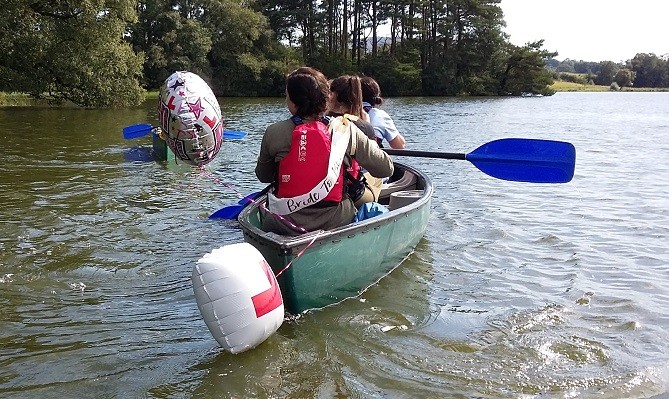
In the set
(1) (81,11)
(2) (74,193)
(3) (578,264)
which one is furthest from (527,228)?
(1) (81,11)

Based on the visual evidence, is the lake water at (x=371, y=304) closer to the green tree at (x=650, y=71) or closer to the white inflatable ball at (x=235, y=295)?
the white inflatable ball at (x=235, y=295)

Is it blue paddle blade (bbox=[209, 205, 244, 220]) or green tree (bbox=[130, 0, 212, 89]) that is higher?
green tree (bbox=[130, 0, 212, 89])

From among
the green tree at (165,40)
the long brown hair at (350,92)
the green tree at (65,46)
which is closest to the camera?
the long brown hair at (350,92)

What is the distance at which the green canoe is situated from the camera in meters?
3.93

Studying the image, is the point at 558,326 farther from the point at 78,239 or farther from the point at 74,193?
the point at 74,193

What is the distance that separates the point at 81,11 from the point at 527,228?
17787 mm

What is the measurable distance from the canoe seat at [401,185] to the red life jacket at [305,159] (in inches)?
105

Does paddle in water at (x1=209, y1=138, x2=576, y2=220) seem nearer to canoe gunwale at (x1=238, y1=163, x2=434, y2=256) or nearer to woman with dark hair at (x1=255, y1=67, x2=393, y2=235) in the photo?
canoe gunwale at (x1=238, y1=163, x2=434, y2=256)

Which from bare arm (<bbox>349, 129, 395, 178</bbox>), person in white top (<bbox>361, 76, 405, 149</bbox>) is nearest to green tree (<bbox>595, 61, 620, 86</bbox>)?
person in white top (<bbox>361, 76, 405, 149</bbox>)

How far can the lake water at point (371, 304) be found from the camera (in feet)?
11.6

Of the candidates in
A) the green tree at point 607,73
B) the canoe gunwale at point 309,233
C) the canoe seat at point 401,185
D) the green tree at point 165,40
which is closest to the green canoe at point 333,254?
the canoe gunwale at point 309,233

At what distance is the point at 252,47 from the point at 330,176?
40186mm

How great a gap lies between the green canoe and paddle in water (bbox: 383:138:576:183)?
78 centimetres

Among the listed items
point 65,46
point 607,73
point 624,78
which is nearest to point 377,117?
point 65,46
